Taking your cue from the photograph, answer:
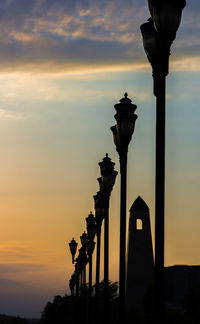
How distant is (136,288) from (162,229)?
9073 cm

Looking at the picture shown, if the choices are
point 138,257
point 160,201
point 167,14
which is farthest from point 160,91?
point 138,257

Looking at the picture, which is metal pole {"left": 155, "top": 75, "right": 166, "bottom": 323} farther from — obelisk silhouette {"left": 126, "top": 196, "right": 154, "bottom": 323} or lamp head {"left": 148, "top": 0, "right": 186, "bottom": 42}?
obelisk silhouette {"left": 126, "top": 196, "right": 154, "bottom": 323}

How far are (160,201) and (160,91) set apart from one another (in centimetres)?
181

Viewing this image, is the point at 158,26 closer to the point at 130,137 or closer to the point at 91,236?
the point at 130,137

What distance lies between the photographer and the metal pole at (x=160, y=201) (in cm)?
1077

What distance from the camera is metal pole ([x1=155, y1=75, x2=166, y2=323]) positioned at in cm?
1077

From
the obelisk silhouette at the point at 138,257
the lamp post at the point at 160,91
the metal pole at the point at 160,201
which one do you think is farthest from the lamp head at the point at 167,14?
the obelisk silhouette at the point at 138,257

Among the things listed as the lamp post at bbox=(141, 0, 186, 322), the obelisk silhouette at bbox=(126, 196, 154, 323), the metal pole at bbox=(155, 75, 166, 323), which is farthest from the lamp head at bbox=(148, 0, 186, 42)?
the obelisk silhouette at bbox=(126, 196, 154, 323)

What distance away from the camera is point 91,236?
32938 millimetres

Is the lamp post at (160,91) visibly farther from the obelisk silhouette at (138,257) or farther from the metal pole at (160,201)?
the obelisk silhouette at (138,257)

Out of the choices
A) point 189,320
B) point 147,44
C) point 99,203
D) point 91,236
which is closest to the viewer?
point 147,44

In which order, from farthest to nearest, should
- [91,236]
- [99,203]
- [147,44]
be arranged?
1. [91,236]
2. [99,203]
3. [147,44]

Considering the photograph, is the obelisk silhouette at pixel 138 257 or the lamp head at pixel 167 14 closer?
the lamp head at pixel 167 14

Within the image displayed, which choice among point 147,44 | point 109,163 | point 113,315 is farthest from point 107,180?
point 113,315
